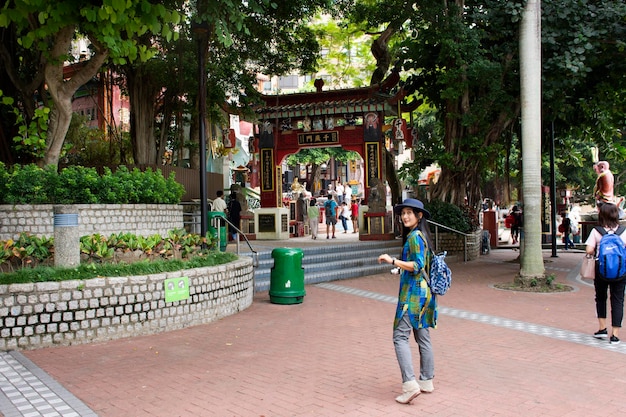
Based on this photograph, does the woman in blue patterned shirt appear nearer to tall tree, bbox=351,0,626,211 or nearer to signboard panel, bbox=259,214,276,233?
tall tree, bbox=351,0,626,211

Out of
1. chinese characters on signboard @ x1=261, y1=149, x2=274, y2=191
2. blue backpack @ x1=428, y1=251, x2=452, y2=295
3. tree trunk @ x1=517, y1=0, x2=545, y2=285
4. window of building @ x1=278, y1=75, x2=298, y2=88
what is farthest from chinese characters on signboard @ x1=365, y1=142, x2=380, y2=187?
window of building @ x1=278, y1=75, x2=298, y2=88

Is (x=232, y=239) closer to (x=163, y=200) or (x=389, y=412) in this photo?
(x=163, y=200)

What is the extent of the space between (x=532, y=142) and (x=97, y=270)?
854 cm

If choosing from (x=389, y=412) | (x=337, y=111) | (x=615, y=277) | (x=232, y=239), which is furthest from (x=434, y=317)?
(x=337, y=111)

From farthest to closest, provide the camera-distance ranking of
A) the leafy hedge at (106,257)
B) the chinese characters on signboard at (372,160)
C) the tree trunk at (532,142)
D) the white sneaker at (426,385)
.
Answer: the chinese characters on signboard at (372,160)
the tree trunk at (532,142)
the leafy hedge at (106,257)
the white sneaker at (426,385)

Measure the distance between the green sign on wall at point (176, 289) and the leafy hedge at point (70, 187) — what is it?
2859mm

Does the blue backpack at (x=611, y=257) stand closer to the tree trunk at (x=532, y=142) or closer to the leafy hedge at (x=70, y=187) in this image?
the tree trunk at (x=532, y=142)

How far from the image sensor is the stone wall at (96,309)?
678 cm

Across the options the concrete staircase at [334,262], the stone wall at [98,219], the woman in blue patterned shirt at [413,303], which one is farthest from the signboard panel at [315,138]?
the woman in blue patterned shirt at [413,303]

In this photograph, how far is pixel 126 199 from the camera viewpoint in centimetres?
1034

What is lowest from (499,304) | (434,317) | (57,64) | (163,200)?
(499,304)

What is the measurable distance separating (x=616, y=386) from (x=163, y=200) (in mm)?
8330

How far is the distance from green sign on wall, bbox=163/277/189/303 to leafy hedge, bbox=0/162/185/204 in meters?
2.86

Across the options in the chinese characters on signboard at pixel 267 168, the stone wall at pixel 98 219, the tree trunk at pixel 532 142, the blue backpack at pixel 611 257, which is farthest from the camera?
the chinese characters on signboard at pixel 267 168
